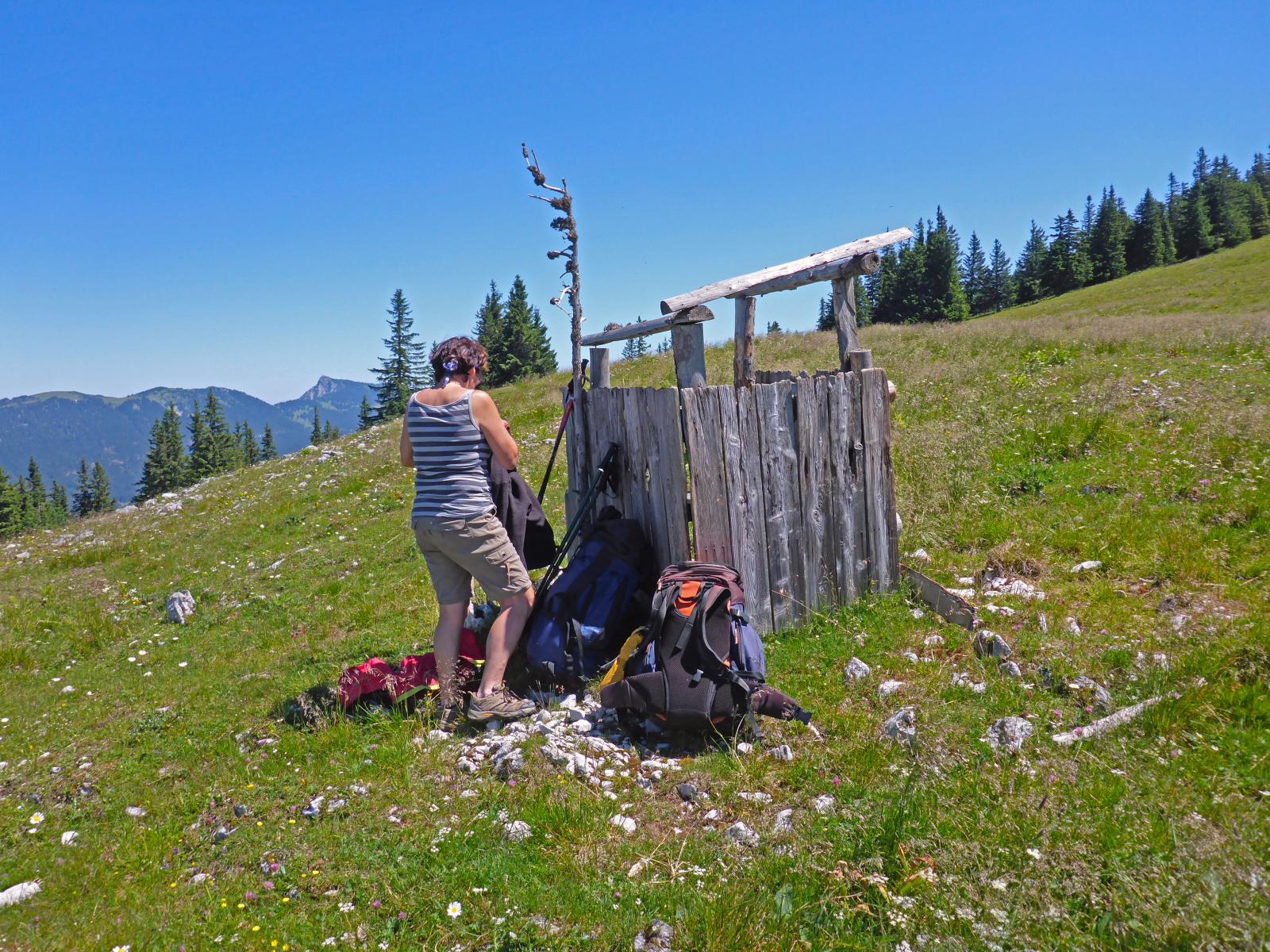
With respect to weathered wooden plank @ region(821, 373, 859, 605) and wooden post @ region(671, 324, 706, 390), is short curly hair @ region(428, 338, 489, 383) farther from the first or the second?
weathered wooden plank @ region(821, 373, 859, 605)

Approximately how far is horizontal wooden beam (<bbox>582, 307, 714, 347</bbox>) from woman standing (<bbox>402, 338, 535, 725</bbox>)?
152 centimetres

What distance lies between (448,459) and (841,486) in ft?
10.7

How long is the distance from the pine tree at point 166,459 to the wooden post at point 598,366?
8082 centimetres

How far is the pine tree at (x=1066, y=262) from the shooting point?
2953 inches

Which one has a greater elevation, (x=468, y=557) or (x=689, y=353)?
(x=689, y=353)

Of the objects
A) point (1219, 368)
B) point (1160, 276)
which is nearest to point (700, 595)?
point (1219, 368)

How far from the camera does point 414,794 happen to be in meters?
4.23

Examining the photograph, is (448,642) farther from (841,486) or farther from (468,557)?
(841,486)

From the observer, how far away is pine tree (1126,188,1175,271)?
2987 inches

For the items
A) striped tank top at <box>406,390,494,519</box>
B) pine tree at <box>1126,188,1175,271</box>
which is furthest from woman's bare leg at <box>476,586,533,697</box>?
pine tree at <box>1126,188,1175,271</box>

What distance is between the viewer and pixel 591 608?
5.58 meters

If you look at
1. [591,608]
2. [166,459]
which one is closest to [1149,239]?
[591,608]

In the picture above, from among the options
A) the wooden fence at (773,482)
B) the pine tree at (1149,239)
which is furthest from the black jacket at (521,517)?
the pine tree at (1149,239)

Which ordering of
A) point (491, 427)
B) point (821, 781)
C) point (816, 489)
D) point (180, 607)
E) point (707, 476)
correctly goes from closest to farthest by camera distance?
point (821, 781) < point (491, 427) < point (707, 476) < point (816, 489) < point (180, 607)
